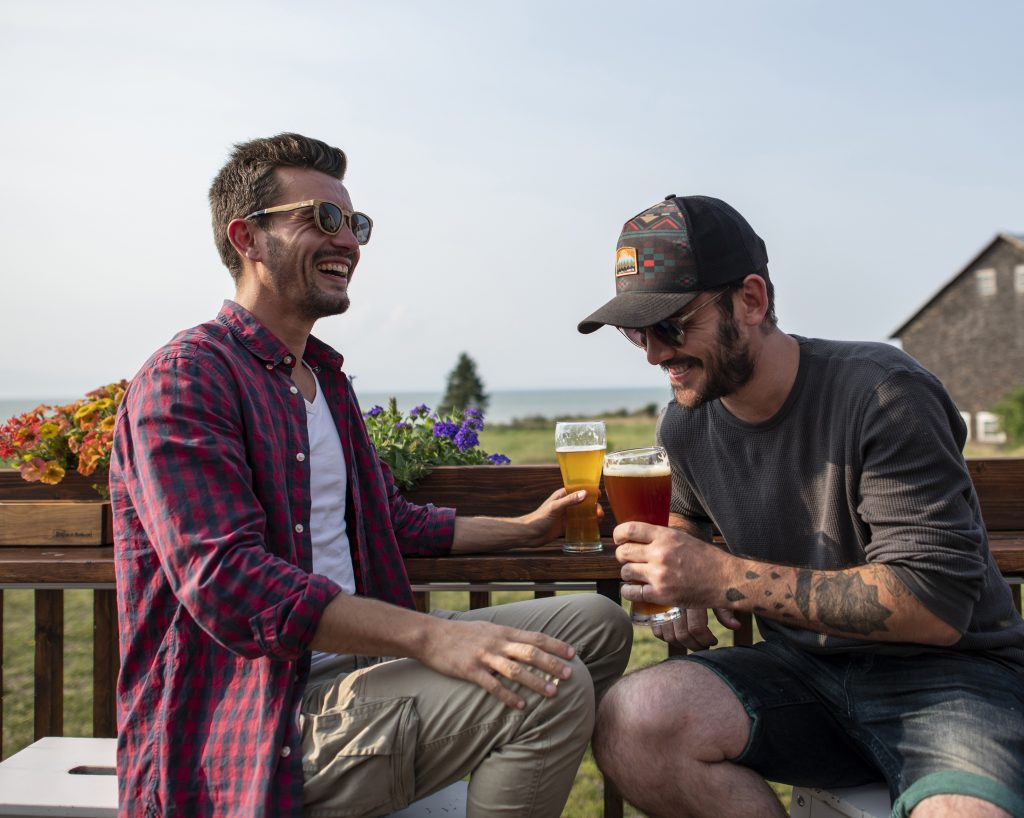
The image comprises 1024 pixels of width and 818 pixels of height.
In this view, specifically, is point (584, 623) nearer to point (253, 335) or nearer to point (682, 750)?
point (682, 750)

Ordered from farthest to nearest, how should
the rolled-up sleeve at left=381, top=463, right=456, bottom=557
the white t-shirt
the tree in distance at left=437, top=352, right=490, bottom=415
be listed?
the tree in distance at left=437, top=352, right=490, bottom=415 → the rolled-up sleeve at left=381, top=463, right=456, bottom=557 → the white t-shirt

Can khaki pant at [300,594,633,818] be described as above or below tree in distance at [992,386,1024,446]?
below

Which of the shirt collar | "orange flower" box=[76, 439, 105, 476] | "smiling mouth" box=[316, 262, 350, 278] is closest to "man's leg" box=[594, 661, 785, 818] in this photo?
the shirt collar

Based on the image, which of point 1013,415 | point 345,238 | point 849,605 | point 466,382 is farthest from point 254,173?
point 466,382

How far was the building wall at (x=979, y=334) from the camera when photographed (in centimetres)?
3919

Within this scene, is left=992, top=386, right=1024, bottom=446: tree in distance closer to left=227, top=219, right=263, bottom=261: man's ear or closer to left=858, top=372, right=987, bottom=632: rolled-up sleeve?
left=858, top=372, right=987, bottom=632: rolled-up sleeve

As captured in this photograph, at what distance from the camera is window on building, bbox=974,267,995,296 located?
130 ft

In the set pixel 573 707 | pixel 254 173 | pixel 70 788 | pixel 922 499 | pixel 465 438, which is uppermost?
pixel 254 173

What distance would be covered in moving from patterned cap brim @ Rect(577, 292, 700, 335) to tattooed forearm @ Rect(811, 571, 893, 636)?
2.27ft

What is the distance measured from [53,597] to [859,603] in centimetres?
253

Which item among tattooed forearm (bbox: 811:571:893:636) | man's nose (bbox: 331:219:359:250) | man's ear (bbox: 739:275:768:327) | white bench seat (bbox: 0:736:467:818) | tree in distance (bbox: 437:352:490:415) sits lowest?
white bench seat (bbox: 0:736:467:818)

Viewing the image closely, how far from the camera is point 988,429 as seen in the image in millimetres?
39531

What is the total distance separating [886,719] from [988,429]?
42545mm

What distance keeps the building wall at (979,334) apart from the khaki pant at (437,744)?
41.3 meters
